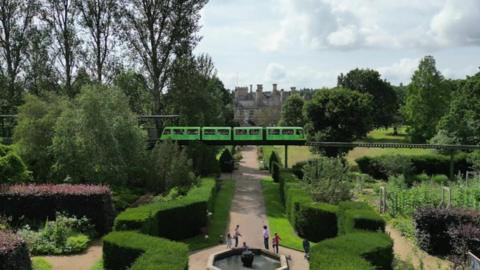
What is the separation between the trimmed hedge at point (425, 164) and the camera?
136 ft

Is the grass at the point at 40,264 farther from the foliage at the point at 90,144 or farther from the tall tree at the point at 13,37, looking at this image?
the tall tree at the point at 13,37

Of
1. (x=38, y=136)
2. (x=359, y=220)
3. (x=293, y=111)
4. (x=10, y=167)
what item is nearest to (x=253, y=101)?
(x=293, y=111)

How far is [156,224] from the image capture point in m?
19.9

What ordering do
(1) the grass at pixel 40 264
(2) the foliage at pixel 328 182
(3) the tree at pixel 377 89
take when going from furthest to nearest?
(3) the tree at pixel 377 89 → (2) the foliage at pixel 328 182 → (1) the grass at pixel 40 264

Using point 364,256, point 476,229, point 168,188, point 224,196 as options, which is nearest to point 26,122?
point 168,188

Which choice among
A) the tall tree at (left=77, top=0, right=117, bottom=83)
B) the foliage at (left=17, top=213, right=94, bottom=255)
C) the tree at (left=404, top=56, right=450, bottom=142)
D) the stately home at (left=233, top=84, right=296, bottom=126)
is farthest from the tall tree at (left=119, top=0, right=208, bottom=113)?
the stately home at (left=233, top=84, right=296, bottom=126)

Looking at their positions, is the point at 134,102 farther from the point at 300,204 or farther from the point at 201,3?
the point at 300,204

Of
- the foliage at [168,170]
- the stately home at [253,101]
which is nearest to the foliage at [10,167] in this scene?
the foliage at [168,170]

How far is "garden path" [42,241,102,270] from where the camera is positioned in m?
16.9

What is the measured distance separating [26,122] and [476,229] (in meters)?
26.3

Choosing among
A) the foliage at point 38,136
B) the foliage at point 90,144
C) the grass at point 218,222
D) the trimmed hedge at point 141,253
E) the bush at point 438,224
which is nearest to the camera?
the trimmed hedge at point 141,253

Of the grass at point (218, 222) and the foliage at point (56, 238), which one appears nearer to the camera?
the foliage at point (56, 238)

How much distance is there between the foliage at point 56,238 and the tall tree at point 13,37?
28145 mm

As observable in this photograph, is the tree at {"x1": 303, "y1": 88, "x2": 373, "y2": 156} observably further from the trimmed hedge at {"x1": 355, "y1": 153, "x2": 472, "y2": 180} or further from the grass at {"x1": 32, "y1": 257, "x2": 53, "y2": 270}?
the grass at {"x1": 32, "y1": 257, "x2": 53, "y2": 270}
